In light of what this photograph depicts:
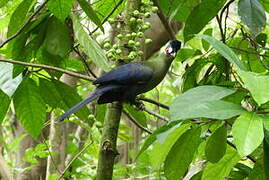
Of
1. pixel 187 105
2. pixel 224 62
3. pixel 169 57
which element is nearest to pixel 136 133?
pixel 169 57

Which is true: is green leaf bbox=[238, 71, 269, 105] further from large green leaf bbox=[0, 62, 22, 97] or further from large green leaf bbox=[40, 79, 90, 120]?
large green leaf bbox=[40, 79, 90, 120]

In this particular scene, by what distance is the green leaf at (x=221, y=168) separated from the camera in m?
1.05

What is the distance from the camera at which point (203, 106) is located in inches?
27.5

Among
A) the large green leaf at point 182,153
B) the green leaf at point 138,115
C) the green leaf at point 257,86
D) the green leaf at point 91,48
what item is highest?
the green leaf at point 91,48

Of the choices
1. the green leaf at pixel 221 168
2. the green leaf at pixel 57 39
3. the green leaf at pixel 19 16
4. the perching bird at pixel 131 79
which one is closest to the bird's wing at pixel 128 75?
the perching bird at pixel 131 79

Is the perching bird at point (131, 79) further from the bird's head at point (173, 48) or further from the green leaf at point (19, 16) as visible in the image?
the green leaf at point (19, 16)

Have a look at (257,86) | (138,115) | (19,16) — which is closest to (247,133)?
(257,86)

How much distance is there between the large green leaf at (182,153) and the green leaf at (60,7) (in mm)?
343

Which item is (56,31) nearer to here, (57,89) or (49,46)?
(49,46)

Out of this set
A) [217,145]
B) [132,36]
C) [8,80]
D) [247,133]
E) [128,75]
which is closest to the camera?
[247,133]

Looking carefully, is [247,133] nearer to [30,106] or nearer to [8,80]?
[8,80]

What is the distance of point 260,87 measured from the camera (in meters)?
0.68

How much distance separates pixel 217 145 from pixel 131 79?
17.6 inches

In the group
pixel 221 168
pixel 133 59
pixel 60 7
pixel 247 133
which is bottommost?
pixel 221 168
